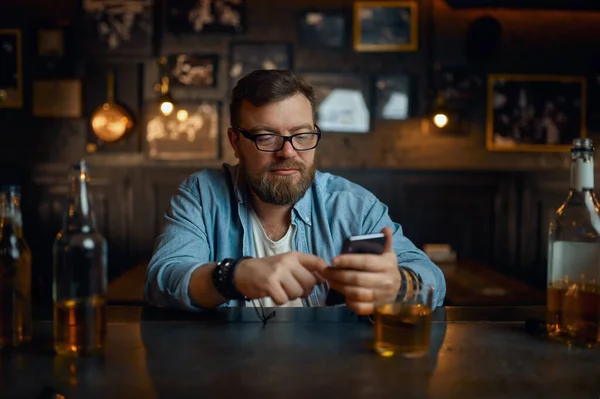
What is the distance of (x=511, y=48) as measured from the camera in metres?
3.51

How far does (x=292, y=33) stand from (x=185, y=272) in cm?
244

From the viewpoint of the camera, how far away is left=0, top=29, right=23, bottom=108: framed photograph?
3.48 m

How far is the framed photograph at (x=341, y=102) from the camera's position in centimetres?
350

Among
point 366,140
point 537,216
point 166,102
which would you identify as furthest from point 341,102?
point 537,216

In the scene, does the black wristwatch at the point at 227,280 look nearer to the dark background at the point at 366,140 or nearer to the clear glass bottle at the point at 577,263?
the clear glass bottle at the point at 577,263

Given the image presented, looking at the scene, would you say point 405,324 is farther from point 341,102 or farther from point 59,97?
point 59,97

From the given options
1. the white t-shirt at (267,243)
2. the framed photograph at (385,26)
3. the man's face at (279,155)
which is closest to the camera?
the man's face at (279,155)

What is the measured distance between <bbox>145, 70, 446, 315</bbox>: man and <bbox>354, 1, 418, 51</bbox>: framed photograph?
1755 millimetres

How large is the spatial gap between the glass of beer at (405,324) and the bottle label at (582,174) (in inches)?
12.5

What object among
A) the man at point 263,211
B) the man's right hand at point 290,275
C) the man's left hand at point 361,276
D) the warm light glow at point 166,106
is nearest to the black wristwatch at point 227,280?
the man at point 263,211

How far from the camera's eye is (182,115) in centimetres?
349

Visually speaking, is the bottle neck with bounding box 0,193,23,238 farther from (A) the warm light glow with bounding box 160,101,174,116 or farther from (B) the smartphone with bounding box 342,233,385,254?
(A) the warm light glow with bounding box 160,101,174,116

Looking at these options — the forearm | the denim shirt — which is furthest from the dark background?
the forearm

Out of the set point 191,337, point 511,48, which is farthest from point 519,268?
point 191,337
